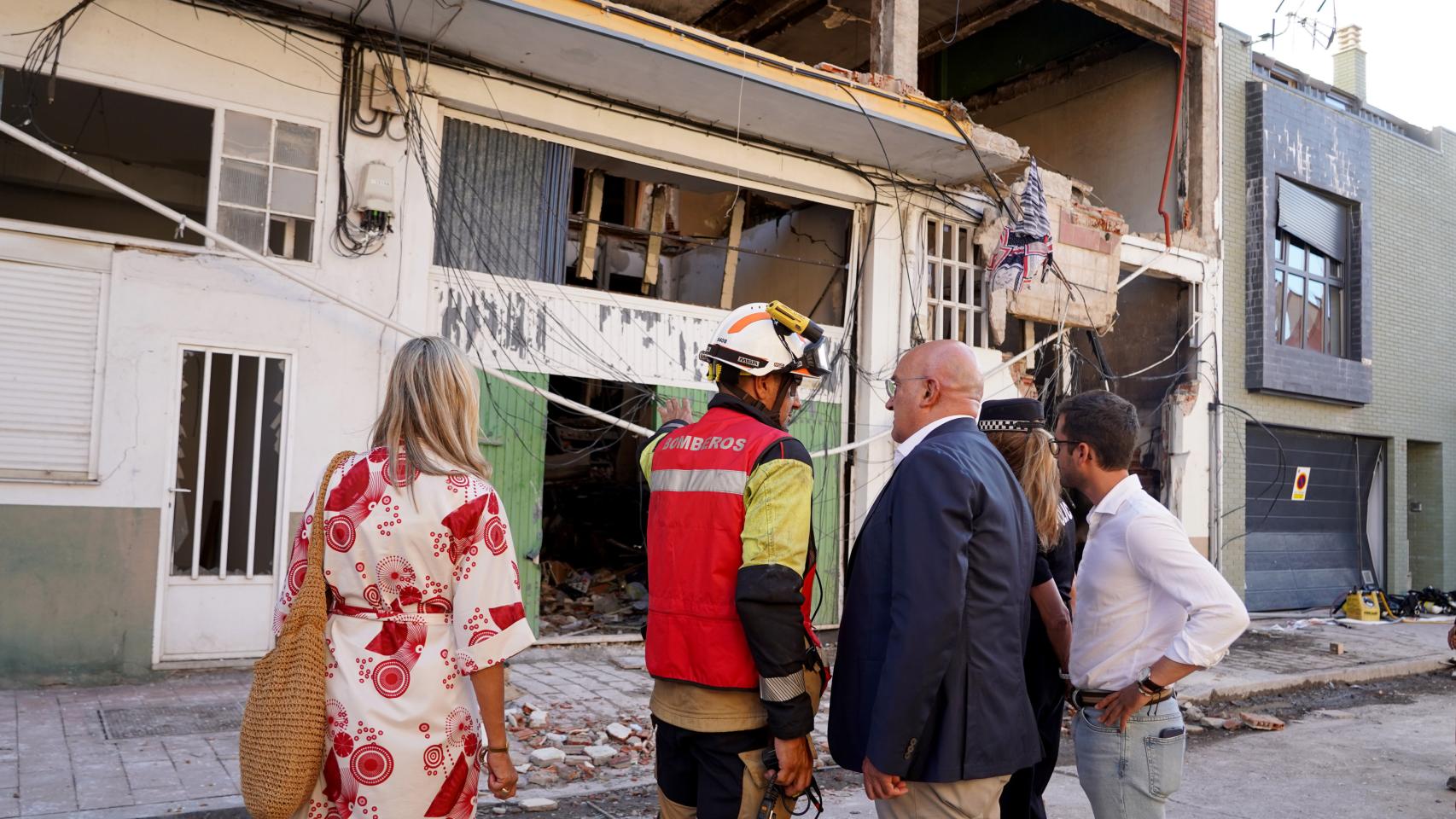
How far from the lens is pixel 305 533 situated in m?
2.71

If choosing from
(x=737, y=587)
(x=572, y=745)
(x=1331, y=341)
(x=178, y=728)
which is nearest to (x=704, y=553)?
(x=737, y=587)

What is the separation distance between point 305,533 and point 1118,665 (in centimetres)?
245

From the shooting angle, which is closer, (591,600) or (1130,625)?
(1130,625)

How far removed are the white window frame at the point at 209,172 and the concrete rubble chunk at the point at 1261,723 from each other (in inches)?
315

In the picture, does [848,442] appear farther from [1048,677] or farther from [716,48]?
[1048,677]

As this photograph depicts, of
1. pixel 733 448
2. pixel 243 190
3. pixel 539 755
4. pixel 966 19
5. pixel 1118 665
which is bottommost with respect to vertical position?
pixel 539 755

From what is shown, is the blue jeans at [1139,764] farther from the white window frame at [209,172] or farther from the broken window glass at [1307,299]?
the broken window glass at [1307,299]

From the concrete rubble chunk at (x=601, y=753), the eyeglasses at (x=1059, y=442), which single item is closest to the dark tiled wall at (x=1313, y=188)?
the concrete rubble chunk at (x=601, y=753)

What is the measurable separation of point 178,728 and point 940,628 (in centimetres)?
521

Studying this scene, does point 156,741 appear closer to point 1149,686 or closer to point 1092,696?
point 1092,696

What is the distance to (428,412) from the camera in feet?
8.81

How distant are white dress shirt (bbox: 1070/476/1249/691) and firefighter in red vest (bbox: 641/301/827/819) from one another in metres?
0.96

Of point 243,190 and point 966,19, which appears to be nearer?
point 243,190

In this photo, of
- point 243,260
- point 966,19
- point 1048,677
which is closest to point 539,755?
point 1048,677
